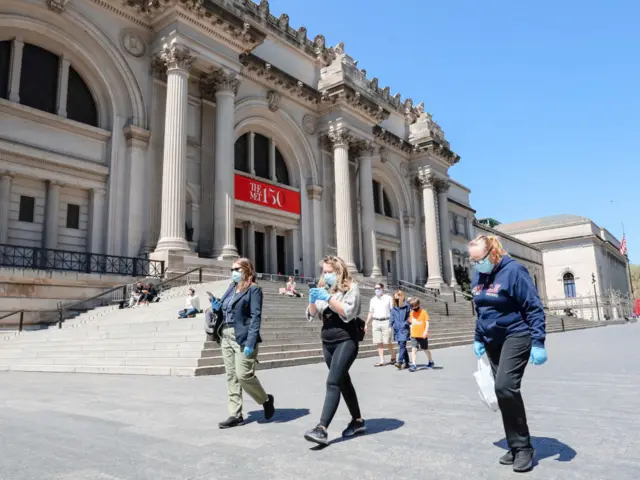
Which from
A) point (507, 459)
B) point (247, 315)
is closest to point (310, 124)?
point (247, 315)

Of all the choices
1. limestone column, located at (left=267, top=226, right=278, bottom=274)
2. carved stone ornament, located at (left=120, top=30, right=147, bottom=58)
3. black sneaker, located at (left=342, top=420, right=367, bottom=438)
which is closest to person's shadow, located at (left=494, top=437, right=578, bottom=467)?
black sneaker, located at (left=342, top=420, right=367, bottom=438)

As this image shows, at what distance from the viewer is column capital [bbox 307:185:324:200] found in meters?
30.4

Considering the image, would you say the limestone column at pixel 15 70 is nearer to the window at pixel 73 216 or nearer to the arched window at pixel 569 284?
the window at pixel 73 216

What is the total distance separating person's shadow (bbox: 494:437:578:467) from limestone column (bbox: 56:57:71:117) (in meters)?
20.8

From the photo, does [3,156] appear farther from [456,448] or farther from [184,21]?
[456,448]

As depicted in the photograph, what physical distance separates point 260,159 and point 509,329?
2583cm

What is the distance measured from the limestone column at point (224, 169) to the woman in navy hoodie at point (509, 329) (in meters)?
18.5

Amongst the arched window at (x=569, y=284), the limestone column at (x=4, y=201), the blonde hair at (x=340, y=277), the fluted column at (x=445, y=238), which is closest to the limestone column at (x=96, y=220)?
the limestone column at (x=4, y=201)

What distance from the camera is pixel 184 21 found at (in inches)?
851

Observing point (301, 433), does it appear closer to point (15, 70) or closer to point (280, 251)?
point (15, 70)

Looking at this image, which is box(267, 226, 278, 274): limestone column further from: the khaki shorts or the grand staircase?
the khaki shorts

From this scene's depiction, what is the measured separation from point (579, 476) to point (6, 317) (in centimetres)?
1692

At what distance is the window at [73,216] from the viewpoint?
19.9 m

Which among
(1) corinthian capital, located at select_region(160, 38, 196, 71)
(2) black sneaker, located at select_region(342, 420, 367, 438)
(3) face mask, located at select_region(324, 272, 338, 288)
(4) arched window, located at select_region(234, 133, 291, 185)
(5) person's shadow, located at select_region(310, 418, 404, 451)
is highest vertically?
(1) corinthian capital, located at select_region(160, 38, 196, 71)
